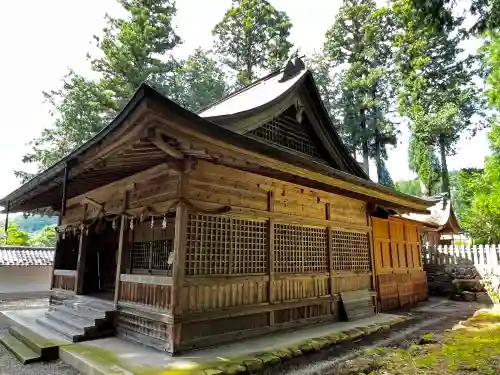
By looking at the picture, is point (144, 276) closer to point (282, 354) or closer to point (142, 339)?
point (142, 339)

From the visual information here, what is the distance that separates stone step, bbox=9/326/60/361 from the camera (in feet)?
18.2

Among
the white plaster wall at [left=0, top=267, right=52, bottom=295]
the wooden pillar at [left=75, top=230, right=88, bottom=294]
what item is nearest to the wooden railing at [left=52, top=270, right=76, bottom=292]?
the wooden pillar at [left=75, top=230, right=88, bottom=294]

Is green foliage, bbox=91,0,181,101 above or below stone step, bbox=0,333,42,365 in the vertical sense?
above

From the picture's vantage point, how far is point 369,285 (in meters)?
9.67

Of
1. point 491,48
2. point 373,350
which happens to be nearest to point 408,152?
point 491,48

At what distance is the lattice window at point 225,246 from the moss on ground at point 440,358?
2395mm

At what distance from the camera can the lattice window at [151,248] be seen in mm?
6316

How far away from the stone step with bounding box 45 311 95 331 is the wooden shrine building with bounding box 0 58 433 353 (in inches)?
3.4

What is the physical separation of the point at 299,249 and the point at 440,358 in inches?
128

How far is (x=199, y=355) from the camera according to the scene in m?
5.13

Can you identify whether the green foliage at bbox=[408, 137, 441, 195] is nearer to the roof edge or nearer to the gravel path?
the gravel path

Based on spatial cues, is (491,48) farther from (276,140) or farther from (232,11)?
(276,140)

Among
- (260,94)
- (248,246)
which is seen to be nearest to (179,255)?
(248,246)

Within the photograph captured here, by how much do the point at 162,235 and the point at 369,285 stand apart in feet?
21.0
